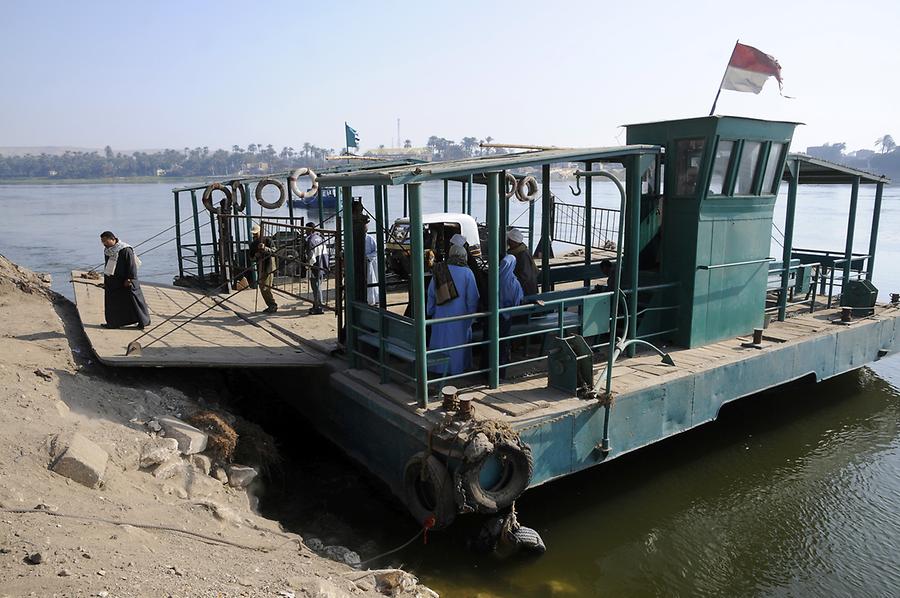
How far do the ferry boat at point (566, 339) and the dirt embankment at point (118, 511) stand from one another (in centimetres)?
67

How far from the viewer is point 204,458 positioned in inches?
247

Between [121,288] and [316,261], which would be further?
[316,261]

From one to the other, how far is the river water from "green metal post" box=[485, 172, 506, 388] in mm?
1605

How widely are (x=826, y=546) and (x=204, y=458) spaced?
6.17m

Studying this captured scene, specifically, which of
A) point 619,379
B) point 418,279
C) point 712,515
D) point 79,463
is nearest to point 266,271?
point 418,279

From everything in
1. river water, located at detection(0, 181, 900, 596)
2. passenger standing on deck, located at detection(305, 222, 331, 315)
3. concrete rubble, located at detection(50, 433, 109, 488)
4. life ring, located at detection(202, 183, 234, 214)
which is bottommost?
river water, located at detection(0, 181, 900, 596)

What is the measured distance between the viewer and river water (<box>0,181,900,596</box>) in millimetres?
6136

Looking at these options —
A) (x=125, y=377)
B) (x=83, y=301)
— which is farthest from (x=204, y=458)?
(x=83, y=301)

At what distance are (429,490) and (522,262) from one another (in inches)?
119

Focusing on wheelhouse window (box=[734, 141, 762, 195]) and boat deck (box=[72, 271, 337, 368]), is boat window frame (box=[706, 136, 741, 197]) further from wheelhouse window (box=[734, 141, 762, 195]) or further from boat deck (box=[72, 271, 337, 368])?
boat deck (box=[72, 271, 337, 368])

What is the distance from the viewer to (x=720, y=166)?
309 inches

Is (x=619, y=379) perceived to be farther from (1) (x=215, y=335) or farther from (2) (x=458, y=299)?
(1) (x=215, y=335)

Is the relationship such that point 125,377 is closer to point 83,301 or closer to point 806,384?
point 83,301

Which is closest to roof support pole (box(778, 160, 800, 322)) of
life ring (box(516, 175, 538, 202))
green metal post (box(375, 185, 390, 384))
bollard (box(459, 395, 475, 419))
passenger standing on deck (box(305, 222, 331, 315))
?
green metal post (box(375, 185, 390, 384))
